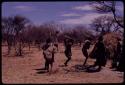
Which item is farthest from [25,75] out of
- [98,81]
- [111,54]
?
[111,54]

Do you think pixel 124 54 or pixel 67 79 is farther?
pixel 124 54

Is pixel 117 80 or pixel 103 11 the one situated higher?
pixel 103 11

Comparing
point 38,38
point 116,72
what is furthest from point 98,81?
point 38,38

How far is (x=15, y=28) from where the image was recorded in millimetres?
22984

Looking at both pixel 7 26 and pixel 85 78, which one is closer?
pixel 85 78

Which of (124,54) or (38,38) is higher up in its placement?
(124,54)

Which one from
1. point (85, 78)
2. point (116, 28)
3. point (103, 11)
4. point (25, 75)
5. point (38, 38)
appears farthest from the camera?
point (38, 38)

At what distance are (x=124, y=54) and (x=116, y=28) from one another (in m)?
4.19

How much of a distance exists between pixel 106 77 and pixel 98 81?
813 millimetres

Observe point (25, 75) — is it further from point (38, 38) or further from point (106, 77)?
point (38, 38)

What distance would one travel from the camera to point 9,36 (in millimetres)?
22734

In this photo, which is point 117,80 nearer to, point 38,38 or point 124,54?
point 124,54

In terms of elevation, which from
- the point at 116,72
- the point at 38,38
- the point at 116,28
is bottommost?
the point at 38,38

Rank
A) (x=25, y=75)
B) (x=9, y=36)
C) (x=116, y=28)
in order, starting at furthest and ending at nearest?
1. (x=9, y=36)
2. (x=116, y=28)
3. (x=25, y=75)
